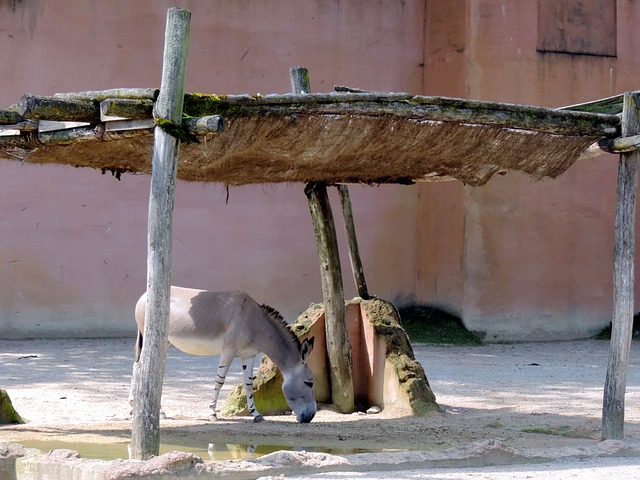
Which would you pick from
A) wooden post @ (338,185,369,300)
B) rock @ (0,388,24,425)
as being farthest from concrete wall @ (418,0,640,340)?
rock @ (0,388,24,425)

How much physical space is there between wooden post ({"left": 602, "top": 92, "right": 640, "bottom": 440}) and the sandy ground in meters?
0.27

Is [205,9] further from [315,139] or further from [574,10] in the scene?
[315,139]

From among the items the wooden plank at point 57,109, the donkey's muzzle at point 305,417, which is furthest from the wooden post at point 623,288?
the wooden plank at point 57,109

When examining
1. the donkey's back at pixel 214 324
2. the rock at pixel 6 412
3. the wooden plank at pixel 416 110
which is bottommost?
the rock at pixel 6 412

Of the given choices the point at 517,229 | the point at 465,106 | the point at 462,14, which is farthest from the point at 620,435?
the point at 462,14

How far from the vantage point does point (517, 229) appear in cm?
1595

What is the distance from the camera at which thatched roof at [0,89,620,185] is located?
6.80m

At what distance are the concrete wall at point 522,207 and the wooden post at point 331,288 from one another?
239 inches

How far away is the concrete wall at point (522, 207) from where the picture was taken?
1580 cm

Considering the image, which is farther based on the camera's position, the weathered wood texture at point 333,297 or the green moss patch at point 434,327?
the green moss patch at point 434,327

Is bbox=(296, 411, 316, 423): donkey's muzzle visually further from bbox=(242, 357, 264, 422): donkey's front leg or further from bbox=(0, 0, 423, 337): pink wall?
bbox=(0, 0, 423, 337): pink wall

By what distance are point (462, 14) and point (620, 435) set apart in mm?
9609

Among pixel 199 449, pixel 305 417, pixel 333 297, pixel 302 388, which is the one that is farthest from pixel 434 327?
pixel 199 449

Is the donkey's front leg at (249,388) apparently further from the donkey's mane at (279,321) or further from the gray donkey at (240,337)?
the donkey's mane at (279,321)
